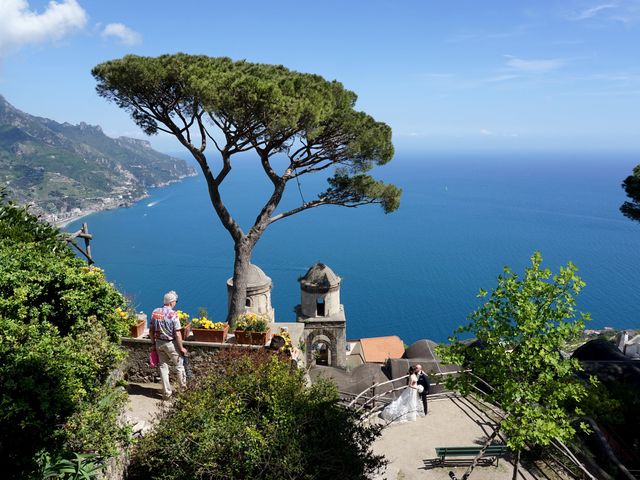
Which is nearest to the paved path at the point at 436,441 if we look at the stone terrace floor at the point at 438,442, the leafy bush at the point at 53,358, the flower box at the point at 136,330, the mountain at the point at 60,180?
the stone terrace floor at the point at 438,442

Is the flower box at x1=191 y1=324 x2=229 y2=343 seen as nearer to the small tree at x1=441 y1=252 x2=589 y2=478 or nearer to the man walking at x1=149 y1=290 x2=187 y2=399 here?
the man walking at x1=149 y1=290 x2=187 y2=399

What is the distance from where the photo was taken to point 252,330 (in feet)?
32.7

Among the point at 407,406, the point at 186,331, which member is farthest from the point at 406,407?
the point at 186,331

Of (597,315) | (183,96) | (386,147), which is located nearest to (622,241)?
(597,315)

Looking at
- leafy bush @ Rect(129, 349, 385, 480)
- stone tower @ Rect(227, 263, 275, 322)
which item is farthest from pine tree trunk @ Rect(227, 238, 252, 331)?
leafy bush @ Rect(129, 349, 385, 480)

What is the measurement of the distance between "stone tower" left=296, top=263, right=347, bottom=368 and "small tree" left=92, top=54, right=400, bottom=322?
13.7 ft

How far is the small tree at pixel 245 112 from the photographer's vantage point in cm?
1252

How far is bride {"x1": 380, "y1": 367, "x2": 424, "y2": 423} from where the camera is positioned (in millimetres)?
11010

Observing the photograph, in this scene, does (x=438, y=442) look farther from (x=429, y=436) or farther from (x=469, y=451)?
(x=469, y=451)

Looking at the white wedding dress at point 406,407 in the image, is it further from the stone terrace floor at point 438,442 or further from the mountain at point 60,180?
the mountain at point 60,180

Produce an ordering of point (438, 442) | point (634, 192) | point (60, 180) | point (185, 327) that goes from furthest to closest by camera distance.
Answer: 1. point (60, 180)
2. point (634, 192)
3. point (438, 442)
4. point (185, 327)

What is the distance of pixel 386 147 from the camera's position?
1644 cm

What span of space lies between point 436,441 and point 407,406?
3.65 ft

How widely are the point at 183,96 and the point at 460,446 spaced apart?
489 inches
